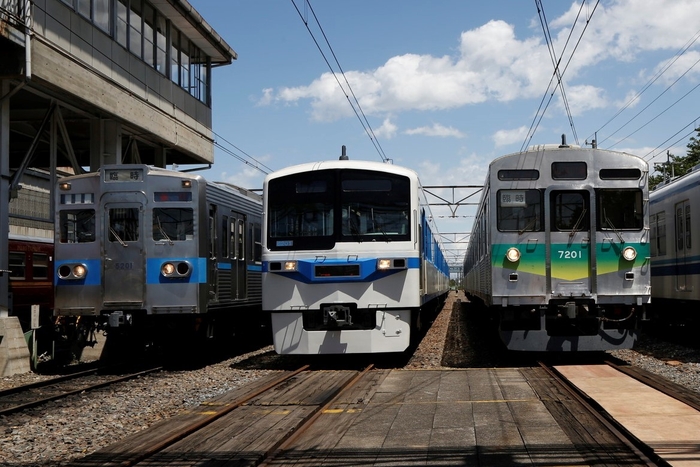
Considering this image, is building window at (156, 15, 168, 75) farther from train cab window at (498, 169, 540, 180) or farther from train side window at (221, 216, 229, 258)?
train cab window at (498, 169, 540, 180)

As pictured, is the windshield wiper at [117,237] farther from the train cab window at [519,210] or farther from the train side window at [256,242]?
the train cab window at [519,210]

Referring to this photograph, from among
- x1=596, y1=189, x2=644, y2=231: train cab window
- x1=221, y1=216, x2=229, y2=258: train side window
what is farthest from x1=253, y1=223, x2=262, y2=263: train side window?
x1=596, y1=189, x2=644, y2=231: train cab window

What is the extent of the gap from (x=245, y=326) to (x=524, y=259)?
6.92 m

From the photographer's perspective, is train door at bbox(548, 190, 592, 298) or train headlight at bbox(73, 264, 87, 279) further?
train headlight at bbox(73, 264, 87, 279)

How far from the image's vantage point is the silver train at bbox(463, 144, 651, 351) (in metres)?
Result: 12.0

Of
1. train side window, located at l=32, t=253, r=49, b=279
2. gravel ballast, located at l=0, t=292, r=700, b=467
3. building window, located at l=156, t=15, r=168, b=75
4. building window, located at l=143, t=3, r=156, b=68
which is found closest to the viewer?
gravel ballast, located at l=0, t=292, r=700, b=467

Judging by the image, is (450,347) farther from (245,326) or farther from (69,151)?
(69,151)

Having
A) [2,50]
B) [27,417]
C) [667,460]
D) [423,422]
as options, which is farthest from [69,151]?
[667,460]

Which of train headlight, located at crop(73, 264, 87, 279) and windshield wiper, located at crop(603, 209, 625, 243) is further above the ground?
windshield wiper, located at crop(603, 209, 625, 243)

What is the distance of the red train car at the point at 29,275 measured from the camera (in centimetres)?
1934

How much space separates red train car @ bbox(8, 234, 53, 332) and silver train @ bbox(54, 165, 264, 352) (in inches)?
250

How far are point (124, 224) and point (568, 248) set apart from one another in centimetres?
673

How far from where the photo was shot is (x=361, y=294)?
40.0ft

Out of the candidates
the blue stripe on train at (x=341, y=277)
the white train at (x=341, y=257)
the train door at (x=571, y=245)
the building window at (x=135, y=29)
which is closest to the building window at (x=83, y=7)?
the building window at (x=135, y=29)
